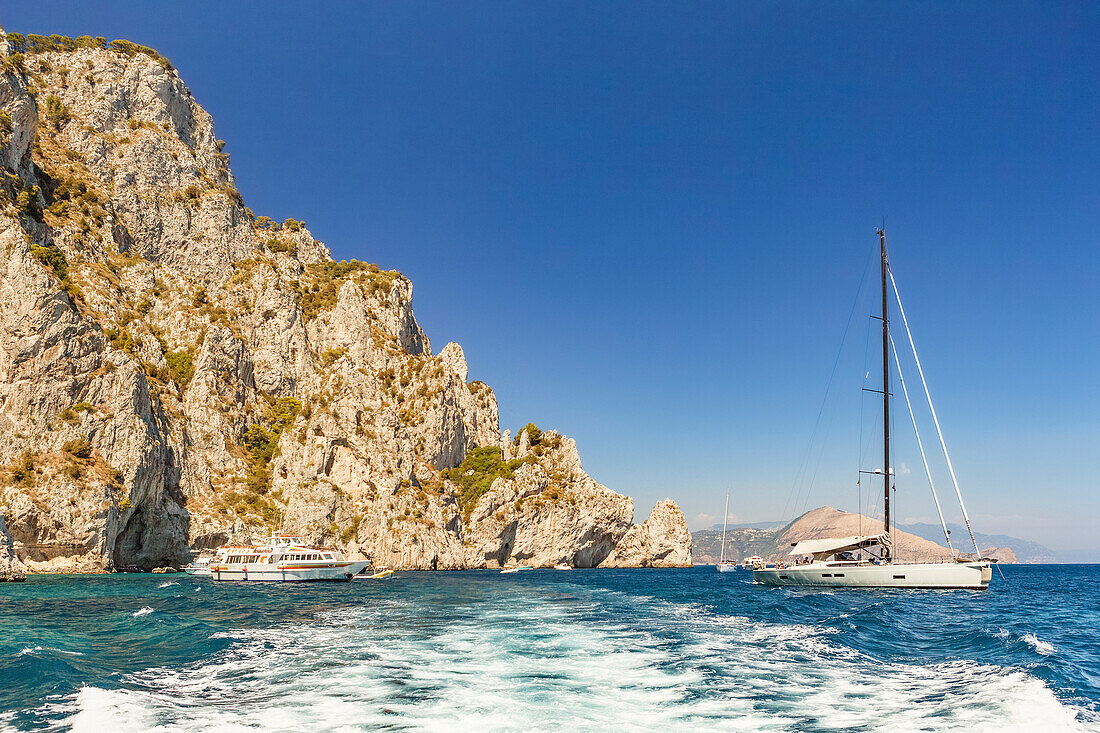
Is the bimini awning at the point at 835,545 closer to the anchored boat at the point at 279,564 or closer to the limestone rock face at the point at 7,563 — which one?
the anchored boat at the point at 279,564

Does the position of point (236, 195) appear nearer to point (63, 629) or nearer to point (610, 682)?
point (63, 629)

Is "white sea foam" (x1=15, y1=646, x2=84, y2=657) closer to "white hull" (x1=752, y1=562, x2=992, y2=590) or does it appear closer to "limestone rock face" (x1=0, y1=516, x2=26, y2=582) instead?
"limestone rock face" (x1=0, y1=516, x2=26, y2=582)

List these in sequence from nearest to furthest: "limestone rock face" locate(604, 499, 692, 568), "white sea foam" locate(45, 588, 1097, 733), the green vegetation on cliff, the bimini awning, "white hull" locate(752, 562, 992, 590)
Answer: "white sea foam" locate(45, 588, 1097, 733), "white hull" locate(752, 562, 992, 590), the bimini awning, the green vegetation on cliff, "limestone rock face" locate(604, 499, 692, 568)

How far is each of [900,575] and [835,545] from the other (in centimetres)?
687

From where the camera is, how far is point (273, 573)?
213ft

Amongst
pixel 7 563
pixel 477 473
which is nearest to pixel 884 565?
pixel 7 563

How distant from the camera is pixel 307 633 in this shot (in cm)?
2634

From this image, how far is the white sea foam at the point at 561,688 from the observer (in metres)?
12.9

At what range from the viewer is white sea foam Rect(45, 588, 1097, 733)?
12875 millimetres

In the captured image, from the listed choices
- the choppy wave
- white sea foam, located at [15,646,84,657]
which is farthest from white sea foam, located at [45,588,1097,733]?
the choppy wave

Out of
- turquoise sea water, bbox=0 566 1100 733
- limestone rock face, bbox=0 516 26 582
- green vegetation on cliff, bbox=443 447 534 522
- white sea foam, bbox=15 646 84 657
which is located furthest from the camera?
green vegetation on cliff, bbox=443 447 534 522

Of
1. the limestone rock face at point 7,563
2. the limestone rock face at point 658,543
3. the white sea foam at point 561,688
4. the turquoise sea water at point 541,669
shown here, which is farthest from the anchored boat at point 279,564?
the limestone rock face at point 658,543

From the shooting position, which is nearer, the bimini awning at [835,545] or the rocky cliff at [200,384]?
the bimini awning at [835,545]

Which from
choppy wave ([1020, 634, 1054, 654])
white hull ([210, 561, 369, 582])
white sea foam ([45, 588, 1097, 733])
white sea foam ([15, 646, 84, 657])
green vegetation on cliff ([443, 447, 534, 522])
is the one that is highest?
green vegetation on cliff ([443, 447, 534, 522])
